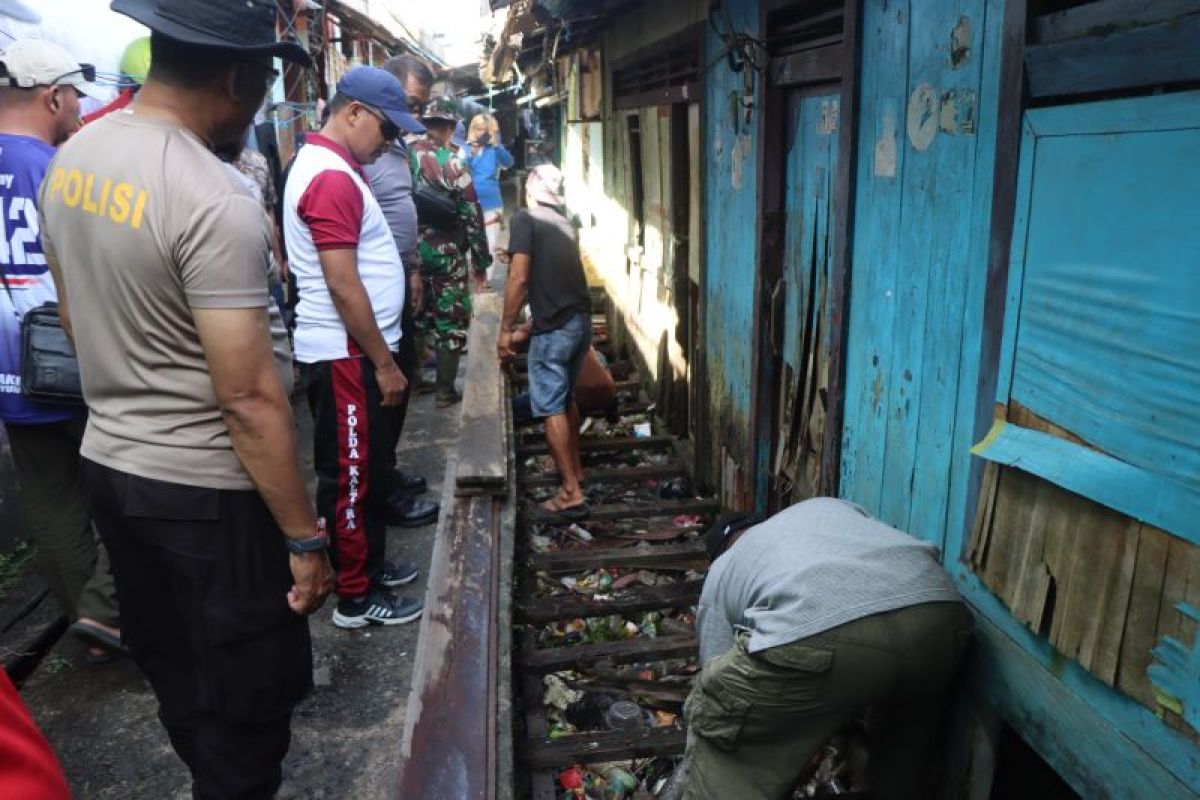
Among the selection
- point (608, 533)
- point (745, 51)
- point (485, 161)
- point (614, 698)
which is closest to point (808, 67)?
point (745, 51)

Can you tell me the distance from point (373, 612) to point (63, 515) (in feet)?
4.11

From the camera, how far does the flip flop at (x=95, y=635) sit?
10.9ft

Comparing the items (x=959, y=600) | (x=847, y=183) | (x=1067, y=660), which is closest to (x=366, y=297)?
(x=847, y=183)

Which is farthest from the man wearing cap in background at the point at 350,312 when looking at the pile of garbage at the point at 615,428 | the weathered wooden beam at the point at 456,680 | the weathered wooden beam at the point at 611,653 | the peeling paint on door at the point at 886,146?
the pile of garbage at the point at 615,428

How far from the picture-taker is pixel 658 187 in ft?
23.5

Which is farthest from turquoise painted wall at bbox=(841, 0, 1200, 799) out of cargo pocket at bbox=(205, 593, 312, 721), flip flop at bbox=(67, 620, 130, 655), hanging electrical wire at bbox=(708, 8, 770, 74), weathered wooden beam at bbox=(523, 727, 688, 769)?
flip flop at bbox=(67, 620, 130, 655)

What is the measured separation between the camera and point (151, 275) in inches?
73.5

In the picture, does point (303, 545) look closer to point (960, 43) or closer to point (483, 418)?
point (960, 43)

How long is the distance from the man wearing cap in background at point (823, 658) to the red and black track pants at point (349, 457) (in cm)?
165

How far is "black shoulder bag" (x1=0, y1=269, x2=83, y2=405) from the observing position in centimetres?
289

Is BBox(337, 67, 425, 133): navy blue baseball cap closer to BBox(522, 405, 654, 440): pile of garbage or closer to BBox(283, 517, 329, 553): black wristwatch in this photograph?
BBox(283, 517, 329, 553): black wristwatch

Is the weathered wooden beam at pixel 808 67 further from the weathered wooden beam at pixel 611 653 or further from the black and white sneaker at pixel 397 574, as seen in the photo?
the black and white sneaker at pixel 397 574

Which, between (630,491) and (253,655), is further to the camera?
(630,491)

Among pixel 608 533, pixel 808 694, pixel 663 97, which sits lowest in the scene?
pixel 608 533
